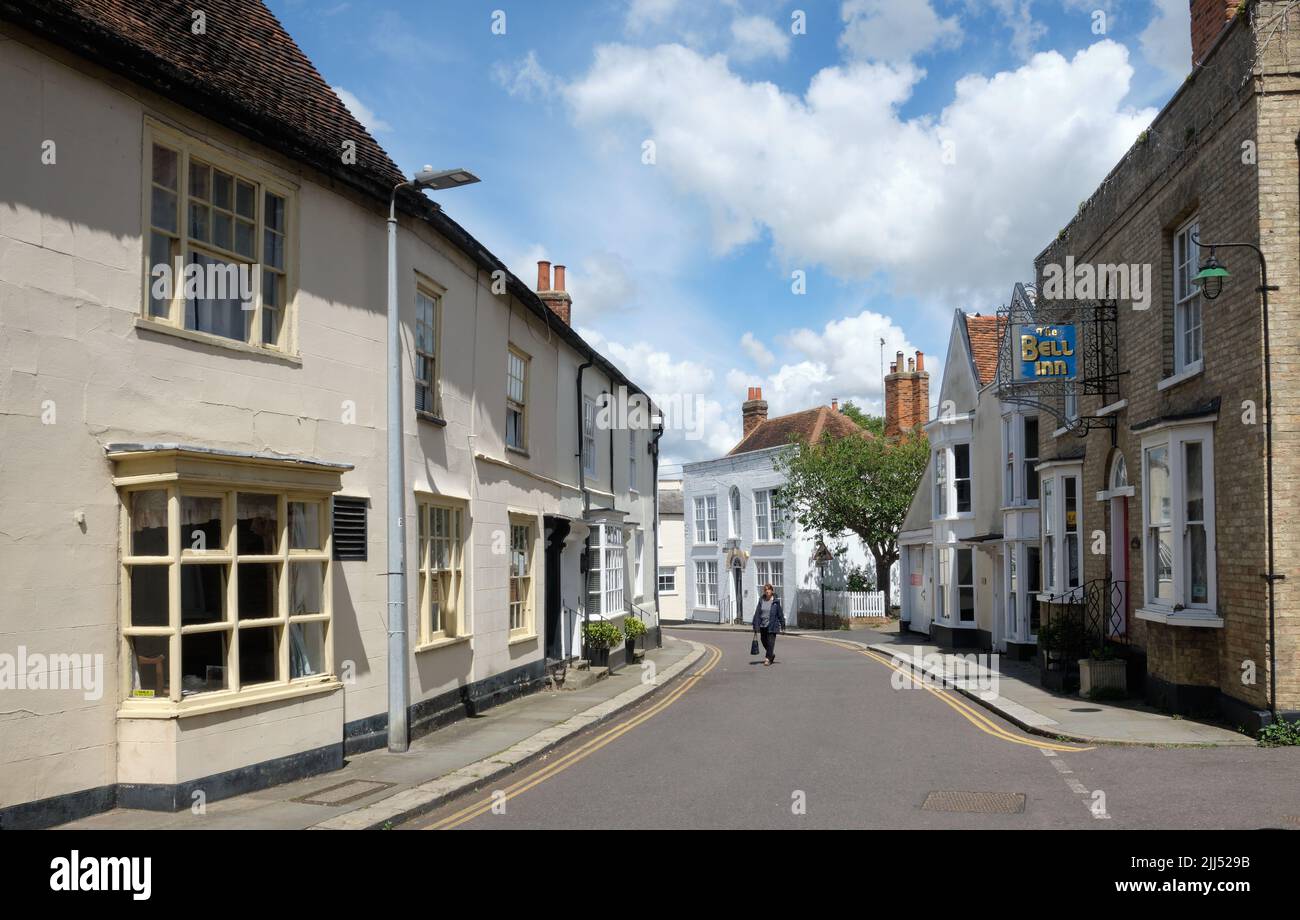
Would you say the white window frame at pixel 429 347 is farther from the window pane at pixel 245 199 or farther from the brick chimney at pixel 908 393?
the brick chimney at pixel 908 393

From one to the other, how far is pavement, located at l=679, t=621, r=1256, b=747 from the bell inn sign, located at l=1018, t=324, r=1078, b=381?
5322 millimetres

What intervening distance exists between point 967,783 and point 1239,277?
700cm

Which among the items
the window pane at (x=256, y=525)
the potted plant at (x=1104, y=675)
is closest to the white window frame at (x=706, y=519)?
the potted plant at (x=1104, y=675)

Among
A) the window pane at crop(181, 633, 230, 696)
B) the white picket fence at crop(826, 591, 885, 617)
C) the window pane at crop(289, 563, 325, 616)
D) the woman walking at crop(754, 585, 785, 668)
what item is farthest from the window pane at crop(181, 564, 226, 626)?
the white picket fence at crop(826, 591, 885, 617)

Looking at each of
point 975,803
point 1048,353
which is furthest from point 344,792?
point 1048,353

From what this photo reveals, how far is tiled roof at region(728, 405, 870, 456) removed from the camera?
47.2 meters

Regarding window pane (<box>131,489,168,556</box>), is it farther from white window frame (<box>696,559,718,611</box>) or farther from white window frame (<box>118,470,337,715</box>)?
white window frame (<box>696,559,718,611</box>)

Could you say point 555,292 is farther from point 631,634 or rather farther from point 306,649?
point 306,649

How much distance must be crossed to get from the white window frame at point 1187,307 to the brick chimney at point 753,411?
38.1 m

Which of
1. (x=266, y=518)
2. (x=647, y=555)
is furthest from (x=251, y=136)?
(x=647, y=555)

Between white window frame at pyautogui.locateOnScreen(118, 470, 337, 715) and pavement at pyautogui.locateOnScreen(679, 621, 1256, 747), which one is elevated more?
white window frame at pyautogui.locateOnScreen(118, 470, 337, 715)

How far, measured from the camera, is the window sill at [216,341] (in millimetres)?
8948

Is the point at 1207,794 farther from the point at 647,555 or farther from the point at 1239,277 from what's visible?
the point at 647,555

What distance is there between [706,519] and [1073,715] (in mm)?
36561
